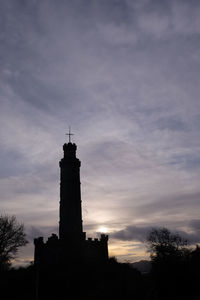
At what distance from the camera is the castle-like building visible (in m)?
46.7

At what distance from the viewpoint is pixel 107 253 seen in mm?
50844

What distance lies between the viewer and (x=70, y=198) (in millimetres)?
51125

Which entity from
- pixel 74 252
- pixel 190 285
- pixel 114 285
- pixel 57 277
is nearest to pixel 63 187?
pixel 74 252

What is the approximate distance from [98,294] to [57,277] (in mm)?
7069

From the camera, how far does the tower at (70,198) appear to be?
49.4m

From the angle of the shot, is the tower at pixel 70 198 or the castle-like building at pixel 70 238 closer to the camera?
the castle-like building at pixel 70 238

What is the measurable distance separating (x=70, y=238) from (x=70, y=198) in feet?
22.7

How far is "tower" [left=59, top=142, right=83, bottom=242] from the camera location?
49.4m

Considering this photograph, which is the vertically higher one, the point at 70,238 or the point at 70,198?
the point at 70,198

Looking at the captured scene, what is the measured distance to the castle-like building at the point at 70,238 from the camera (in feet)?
153

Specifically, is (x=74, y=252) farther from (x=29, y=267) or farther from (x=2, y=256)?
(x=2, y=256)

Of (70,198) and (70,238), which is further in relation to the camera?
(70,198)

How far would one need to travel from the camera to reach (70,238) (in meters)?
48.4

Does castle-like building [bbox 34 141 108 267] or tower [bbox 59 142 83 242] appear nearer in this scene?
castle-like building [bbox 34 141 108 267]
